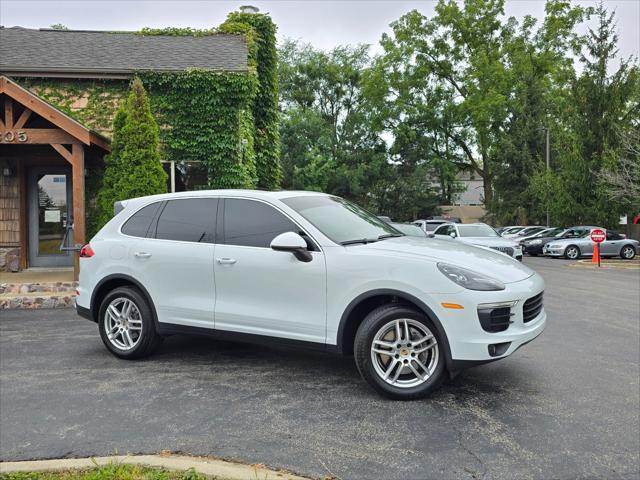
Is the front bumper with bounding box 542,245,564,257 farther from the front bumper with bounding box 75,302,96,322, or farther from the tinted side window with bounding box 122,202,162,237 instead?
the front bumper with bounding box 75,302,96,322

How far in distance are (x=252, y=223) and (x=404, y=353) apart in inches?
76.4

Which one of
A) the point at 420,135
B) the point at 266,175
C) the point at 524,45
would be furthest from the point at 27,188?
the point at 524,45

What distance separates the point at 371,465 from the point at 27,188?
1250cm

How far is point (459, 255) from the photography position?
4.82 m

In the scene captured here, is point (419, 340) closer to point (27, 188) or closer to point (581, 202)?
point (27, 188)

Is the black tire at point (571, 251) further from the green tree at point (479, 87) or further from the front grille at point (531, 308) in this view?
the front grille at point (531, 308)

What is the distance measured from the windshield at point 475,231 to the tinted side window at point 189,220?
47.9 ft

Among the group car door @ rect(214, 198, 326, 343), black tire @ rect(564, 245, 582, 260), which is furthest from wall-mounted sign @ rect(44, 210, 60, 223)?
black tire @ rect(564, 245, 582, 260)

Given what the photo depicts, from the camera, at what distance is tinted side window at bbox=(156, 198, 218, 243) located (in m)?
5.65

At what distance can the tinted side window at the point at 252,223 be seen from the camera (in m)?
5.21

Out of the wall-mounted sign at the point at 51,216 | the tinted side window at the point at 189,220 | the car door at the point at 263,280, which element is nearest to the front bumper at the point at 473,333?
the car door at the point at 263,280

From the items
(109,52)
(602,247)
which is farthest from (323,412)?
(602,247)

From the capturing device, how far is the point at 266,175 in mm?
18375

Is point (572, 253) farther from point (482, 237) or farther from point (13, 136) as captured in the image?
point (13, 136)
